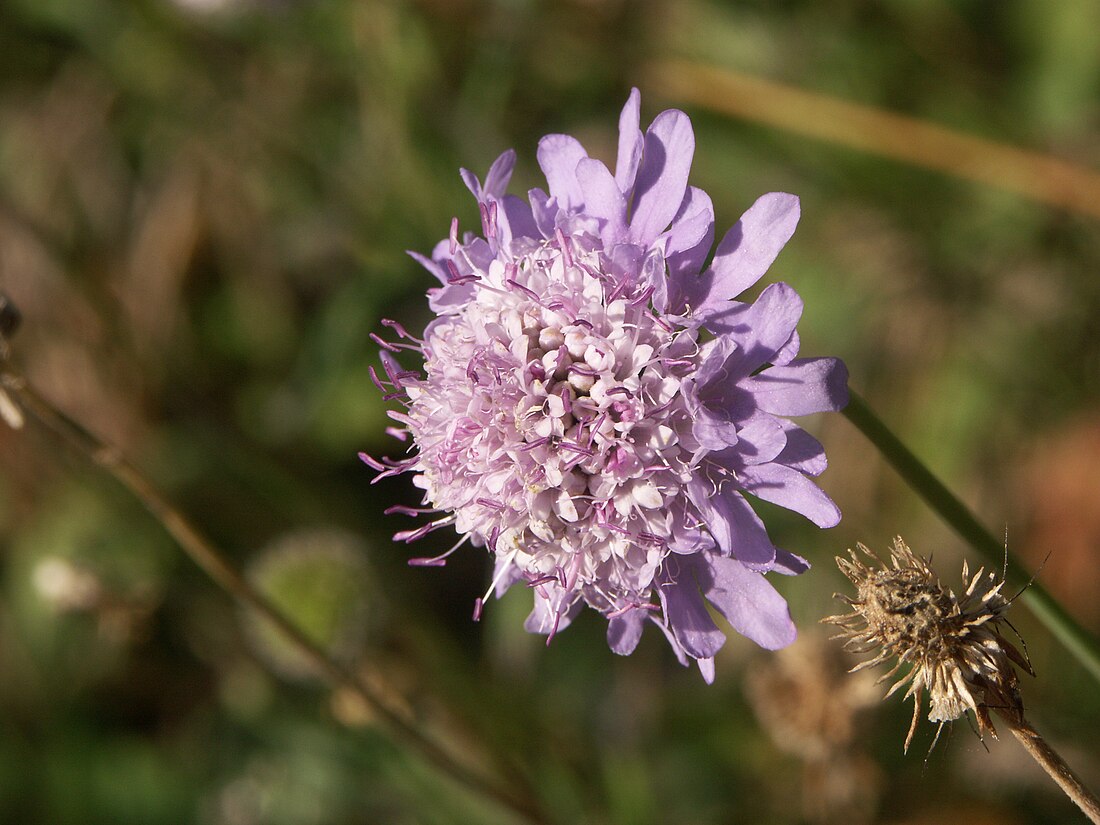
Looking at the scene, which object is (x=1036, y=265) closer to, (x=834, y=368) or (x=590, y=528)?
(x=834, y=368)

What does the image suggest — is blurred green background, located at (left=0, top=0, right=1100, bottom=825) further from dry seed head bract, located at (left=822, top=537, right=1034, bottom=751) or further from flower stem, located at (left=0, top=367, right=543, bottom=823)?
dry seed head bract, located at (left=822, top=537, right=1034, bottom=751)

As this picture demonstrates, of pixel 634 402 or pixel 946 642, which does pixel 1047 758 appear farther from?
pixel 634 402

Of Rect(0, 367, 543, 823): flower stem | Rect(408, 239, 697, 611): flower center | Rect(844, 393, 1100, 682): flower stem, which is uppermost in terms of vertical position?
Rect(844, 393, 1100, 682): flower stem

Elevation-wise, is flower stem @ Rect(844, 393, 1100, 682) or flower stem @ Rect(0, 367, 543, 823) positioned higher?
flower stem @ Rect(844, 393, 1100, 682)

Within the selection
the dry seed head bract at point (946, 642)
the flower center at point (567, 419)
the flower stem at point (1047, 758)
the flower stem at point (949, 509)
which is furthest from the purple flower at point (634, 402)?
the flower stem at point (1047, 758)

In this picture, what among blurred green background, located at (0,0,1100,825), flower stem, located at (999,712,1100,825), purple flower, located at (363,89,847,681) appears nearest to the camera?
flower stem, located at (999,712,1100,825)

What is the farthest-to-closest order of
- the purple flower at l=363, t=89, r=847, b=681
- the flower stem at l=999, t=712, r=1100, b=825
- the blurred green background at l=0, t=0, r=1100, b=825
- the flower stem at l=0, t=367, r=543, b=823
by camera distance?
the blurred green background at l=0, t=0, r=1100, b=825
the flower stem at l=0, t=367, r=543, b=823
the purple flower at l=363, t=89, r=847, b=681
the flower stem at l=999, t=712, r=1100, b=825

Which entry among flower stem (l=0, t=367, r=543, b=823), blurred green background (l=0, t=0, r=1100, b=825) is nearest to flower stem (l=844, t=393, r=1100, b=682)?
blurred green background (l=0, t=0, r=1100, b=825)
